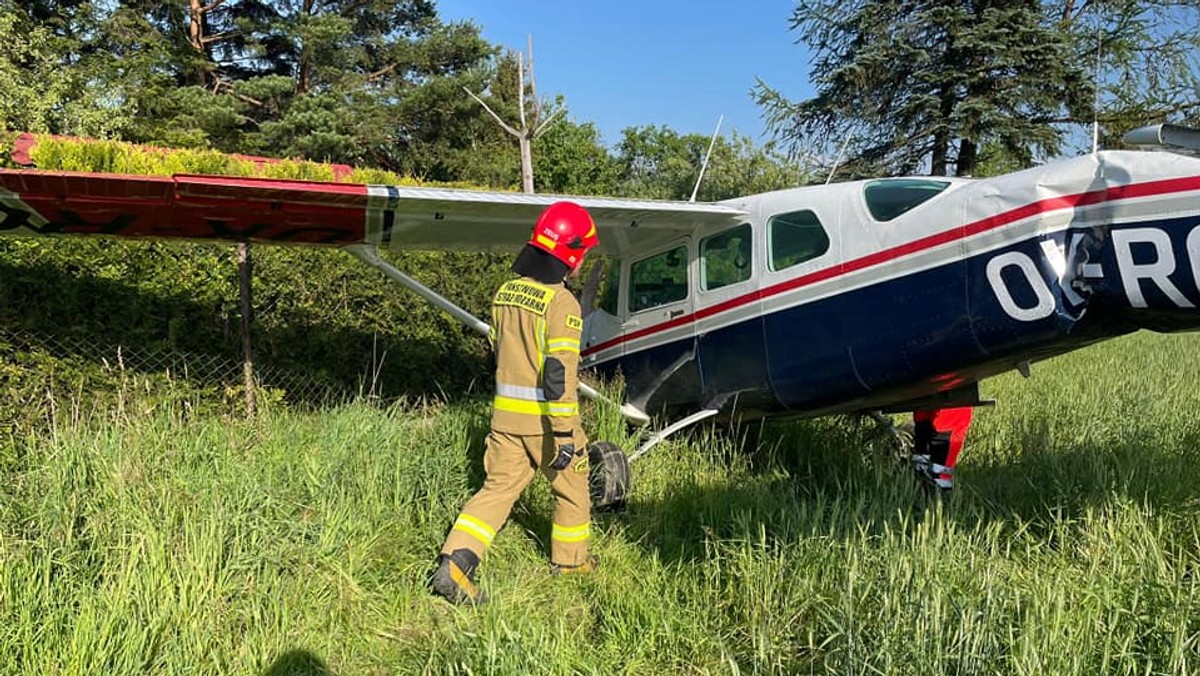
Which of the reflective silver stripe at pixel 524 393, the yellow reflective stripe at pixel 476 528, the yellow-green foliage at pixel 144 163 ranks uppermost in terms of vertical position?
the yellow-green foliage at pixel 144 163

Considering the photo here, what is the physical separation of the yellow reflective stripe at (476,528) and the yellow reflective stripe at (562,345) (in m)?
0.97

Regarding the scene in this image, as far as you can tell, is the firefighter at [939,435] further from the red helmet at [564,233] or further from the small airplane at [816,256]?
the red helmet at [564,233]

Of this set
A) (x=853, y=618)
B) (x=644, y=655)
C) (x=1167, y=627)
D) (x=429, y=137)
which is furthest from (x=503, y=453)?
(x=429, y=137)

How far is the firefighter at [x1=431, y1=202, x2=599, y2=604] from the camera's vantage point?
3.92 metres

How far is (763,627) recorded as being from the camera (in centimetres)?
306

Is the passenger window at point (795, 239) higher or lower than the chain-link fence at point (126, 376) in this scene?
higher

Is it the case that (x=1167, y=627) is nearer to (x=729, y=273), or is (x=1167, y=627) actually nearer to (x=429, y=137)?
(x=729, y=273)

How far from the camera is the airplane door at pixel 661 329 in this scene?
543 centimetres

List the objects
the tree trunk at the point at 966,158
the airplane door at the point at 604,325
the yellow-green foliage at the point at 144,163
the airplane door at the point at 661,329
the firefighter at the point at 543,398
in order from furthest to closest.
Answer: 1. the tree trunk at the point at 966,158
2. the yellow-green foliage at the point at 144,163
3. the airplane door at the point at 604,325
4. the airplane door at the point at 661,329
5. the firefighter at the point at 543,398

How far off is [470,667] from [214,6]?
2979 cm

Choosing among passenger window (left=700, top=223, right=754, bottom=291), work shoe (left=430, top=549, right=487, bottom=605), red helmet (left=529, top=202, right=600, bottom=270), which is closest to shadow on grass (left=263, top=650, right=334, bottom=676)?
work shoe (left=430, top=549, right=487, bottom=605)

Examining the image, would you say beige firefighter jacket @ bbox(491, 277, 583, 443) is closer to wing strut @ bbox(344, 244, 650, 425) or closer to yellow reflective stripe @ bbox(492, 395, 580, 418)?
yellow reflective stripe @ bbox(492, 395, 580, 418)

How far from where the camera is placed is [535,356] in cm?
405

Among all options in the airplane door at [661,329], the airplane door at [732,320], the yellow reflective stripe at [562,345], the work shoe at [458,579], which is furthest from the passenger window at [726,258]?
the work shoe at [458,579]
